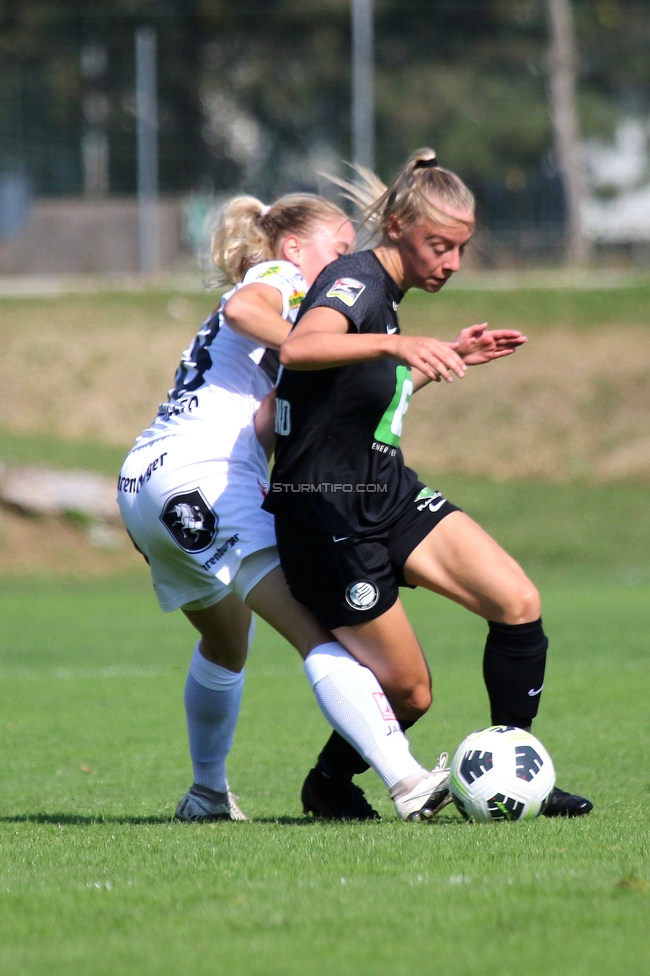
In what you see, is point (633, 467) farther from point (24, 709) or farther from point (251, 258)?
point (251, 258)

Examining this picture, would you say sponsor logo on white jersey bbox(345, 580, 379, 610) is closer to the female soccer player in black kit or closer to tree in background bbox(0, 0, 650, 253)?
the female soccer player in black kit

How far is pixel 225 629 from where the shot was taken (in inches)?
183

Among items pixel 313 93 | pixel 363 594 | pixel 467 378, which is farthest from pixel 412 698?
A: pixel 313 93

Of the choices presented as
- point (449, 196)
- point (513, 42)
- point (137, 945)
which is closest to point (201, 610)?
point (449, 196)

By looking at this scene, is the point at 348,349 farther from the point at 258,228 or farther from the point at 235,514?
the point at 258,228

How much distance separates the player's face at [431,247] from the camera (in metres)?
4.15

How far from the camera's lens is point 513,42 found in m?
28.9

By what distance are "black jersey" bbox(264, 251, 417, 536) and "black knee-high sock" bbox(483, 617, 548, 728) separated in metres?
0.53

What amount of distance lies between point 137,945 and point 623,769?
3181 mm

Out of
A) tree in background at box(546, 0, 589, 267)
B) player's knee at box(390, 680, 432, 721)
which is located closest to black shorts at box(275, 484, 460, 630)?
player's knee at box(390, 680, 432, 721)

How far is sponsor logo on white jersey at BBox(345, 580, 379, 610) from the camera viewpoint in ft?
13.3

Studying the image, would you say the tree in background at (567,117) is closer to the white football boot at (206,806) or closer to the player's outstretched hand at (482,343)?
the white football boot at (206,806)

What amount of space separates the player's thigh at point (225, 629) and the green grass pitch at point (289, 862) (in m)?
0.58

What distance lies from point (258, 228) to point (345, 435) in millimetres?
1110
